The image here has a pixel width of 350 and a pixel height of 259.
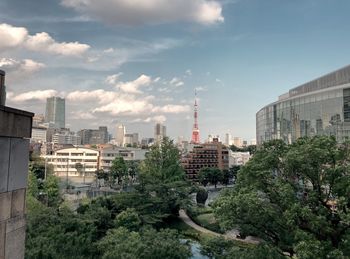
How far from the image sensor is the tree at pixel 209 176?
240ft

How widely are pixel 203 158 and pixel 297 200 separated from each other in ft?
235

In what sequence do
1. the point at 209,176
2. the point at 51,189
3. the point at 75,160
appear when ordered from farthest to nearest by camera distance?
1. the point at 75,160
2. the point at 209,176
3. the point at 51,189

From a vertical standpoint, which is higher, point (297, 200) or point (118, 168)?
point (297, 200)

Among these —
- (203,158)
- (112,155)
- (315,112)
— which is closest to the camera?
(315,112)

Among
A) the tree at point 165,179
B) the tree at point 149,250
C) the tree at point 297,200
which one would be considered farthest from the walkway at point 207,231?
the tree at point 297,200

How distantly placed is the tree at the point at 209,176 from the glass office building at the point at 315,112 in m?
22.7

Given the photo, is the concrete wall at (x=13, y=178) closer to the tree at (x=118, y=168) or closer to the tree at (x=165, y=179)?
the tree at (x=165, y=179)

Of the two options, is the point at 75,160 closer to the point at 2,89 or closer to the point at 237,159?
the point at 237,159

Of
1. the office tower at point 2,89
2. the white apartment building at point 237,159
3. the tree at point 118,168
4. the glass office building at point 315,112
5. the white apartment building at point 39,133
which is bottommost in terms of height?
the tree at point 118,168

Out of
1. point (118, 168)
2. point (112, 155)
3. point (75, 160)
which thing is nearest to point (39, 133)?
point (75, 160)

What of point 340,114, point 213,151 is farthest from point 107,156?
point 340,114

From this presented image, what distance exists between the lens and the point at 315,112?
4003 centimetres

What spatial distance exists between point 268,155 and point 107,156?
80010 millimetres

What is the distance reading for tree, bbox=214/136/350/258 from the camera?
35.2 ft
